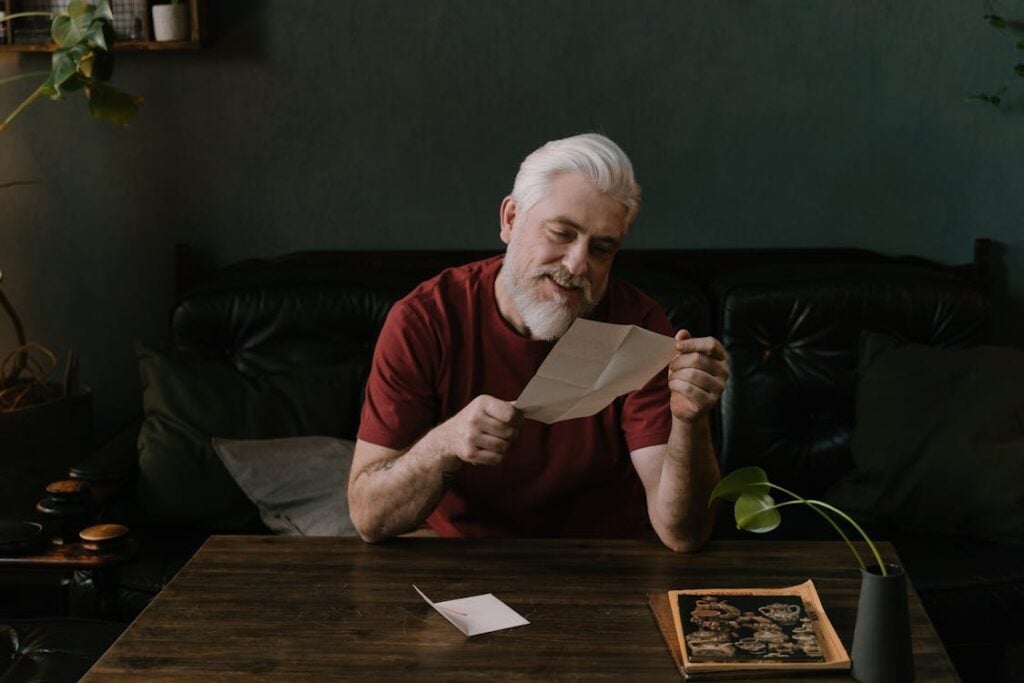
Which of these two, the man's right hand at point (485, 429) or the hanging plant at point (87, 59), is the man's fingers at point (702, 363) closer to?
the man's right hand at point (485, 429)

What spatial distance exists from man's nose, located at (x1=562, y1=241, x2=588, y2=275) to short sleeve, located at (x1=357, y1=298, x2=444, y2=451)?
255 mm

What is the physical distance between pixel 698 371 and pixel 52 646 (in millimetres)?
1142

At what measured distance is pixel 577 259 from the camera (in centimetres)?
180

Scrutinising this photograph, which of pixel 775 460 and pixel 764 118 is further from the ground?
pixel 764 118

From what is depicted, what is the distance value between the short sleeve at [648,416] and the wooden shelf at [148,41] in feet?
5.55

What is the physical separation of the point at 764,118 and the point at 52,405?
1914mm

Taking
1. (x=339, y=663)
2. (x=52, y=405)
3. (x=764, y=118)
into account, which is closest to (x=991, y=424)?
(x=764, y=118)

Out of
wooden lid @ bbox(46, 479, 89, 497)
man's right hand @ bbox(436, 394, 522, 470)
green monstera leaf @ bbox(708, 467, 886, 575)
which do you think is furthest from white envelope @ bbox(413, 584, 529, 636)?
wooden lid @ bbox(46, 479, 89, 497)

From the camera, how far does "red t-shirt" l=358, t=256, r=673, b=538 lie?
188 centimetres

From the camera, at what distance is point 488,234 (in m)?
3.19

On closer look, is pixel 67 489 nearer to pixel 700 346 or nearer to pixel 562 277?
pixel 562 277

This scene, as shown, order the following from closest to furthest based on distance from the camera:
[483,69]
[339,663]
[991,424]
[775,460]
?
[339,663], [991,424], [775,460], [483,69]

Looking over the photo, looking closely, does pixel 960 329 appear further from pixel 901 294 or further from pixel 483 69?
pixel 483 69

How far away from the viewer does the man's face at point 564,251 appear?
1.80 m
